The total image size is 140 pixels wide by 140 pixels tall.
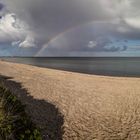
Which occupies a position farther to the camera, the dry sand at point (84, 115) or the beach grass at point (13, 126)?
the dry sand at point (84, 115)

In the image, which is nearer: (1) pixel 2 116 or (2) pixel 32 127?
(1) pixel 2 116

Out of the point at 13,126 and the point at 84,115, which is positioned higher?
the point at 13,126

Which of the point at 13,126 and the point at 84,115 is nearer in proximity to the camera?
the point at 13,126

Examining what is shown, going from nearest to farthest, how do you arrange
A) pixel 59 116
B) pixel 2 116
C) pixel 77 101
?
1. pixel 2 116
2. pixel 59 116
3. pixel 77 101

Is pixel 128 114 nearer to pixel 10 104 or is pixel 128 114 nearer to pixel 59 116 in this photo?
pixel 59 116

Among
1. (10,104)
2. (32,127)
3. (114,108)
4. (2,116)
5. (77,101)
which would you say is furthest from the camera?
(77,101)

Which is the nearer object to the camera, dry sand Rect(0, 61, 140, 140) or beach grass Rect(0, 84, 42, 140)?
beach grass Rect(0, 84, 42, 140)

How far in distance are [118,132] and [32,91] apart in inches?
369

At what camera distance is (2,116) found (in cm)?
942

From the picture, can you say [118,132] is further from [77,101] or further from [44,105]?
[77,101]

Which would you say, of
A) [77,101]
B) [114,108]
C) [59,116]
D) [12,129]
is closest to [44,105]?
[59,116]

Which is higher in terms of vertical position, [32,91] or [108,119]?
[32,91]

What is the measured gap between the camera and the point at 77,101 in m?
19.0

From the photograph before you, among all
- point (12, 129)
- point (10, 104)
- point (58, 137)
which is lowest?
point (58, 137)
